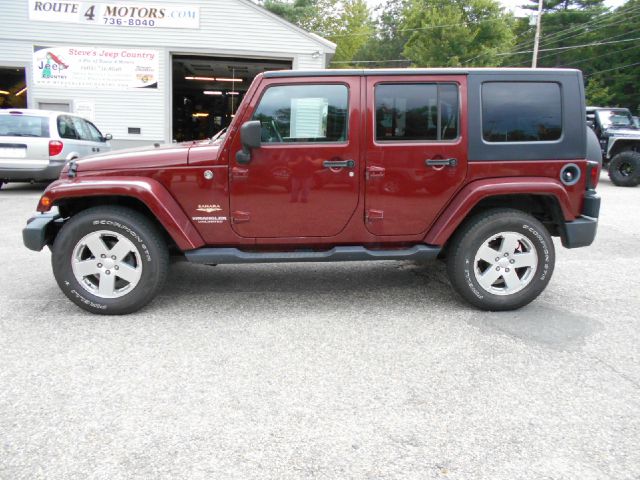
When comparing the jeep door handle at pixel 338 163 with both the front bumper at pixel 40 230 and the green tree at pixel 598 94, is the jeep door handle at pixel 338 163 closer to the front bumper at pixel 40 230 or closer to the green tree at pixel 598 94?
the front bumper at pixel 40 230

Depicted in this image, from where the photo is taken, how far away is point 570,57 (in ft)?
146

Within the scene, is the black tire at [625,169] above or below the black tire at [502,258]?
above

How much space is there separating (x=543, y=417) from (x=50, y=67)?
696 inches

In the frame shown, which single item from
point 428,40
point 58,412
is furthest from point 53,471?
point 428,40

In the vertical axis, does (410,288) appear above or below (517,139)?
below

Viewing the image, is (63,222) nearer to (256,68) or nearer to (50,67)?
(50,67)

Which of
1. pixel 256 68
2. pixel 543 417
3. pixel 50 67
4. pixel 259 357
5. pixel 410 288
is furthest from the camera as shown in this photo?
pixel 256 68

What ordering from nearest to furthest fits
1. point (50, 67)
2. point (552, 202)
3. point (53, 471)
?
point (53, 471) → point (552, 202) → point (50, 67)

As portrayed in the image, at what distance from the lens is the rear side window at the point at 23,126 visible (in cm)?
1054

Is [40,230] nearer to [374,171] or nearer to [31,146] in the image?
[374,171]

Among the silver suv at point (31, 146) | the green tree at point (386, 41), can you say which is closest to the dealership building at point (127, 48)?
the silver suv at point (31, 146)

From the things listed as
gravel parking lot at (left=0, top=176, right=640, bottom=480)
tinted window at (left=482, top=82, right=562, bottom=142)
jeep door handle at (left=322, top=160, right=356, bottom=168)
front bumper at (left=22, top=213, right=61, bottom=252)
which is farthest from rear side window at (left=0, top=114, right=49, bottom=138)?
tinted window at (left=482, top=82, right=562, bottom=142)

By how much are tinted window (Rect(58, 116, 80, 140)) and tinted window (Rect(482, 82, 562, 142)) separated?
376 inches

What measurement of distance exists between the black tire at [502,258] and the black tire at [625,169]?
39.5 feet
